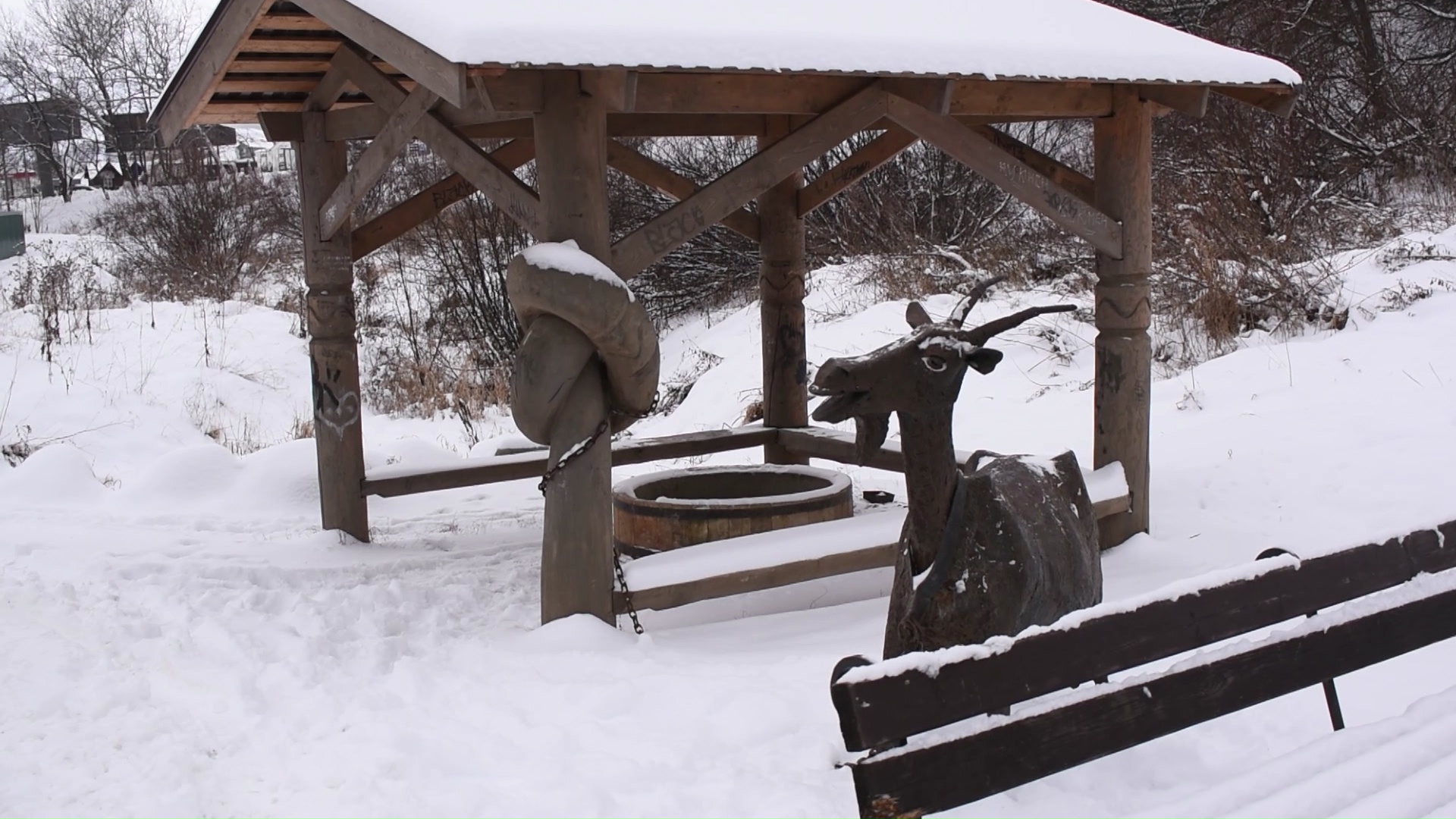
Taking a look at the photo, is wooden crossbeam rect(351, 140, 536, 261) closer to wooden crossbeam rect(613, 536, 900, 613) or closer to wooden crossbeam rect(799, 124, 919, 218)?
wooden crossbeam rect(799, 124, 919, 218)

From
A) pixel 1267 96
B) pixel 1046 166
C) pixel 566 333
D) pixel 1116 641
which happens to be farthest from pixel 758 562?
pixel 1267 96

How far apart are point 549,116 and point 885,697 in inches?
117

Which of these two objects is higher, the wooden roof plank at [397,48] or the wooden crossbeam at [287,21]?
the wooden crossbeam at [287,21]

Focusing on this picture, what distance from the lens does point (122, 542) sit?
20.7 feet

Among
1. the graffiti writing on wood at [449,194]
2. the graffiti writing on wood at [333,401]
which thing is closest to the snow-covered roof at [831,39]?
the graffiti writing on wood at [449,194]

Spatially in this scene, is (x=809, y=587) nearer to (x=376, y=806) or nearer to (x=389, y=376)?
(x=376, y=806)

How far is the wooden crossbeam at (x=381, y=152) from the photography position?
5262mm

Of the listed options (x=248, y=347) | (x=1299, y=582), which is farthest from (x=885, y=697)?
(x=248, y=347)

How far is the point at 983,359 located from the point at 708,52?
1740 mm

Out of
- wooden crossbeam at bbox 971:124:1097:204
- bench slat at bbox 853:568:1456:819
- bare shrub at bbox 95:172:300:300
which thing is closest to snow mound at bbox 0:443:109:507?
wooden crossbeam at bbox 971:124:1097:204

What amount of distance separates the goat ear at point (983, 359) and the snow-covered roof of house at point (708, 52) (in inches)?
64.3

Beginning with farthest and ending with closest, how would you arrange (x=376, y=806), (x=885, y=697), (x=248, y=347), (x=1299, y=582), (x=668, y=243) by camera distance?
(x=248, y=347) < (x=668, y=243) < (x=376, y=806) < (x=1299, y=582) < (x=885, y=697)

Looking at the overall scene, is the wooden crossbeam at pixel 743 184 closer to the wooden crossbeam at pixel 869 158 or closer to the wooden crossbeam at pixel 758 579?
the wooden crossbeam at pixel 758 579

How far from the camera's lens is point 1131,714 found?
2.86 m
